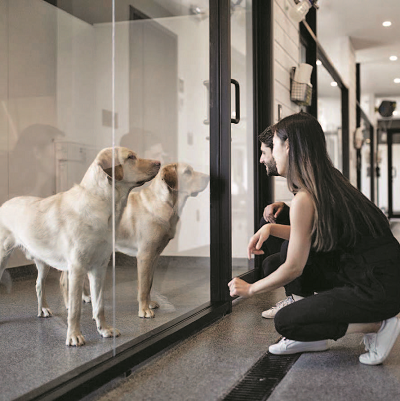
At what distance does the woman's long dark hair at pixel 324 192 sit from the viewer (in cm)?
186

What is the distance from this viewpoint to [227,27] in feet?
9.34

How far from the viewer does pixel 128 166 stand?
1939mm

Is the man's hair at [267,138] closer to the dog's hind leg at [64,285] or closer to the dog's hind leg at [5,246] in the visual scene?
the dog's hind leg at [64,285]

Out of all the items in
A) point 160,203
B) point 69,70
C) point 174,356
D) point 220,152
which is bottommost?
point 174,356

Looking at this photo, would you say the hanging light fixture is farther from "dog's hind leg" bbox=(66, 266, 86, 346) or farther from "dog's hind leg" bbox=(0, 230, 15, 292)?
"dog's hind leg" bbox=(0, 230, 15, 292)

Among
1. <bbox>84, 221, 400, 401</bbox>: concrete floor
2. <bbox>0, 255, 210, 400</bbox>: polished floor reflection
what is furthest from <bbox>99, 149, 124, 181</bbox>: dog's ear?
<bbox>84, 221, 400, 401</bbox>: concrete floor

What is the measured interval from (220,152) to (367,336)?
1.21 metres

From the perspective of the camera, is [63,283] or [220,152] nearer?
[63,283]

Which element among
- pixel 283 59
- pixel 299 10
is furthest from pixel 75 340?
pixel 299 10

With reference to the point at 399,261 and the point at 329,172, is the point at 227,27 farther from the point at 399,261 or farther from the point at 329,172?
the point at 399,261

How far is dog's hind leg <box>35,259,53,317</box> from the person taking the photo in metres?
1.54

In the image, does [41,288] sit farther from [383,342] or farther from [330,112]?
[330,112]

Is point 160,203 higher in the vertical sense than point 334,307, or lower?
higher

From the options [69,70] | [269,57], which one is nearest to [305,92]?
[269,57]
